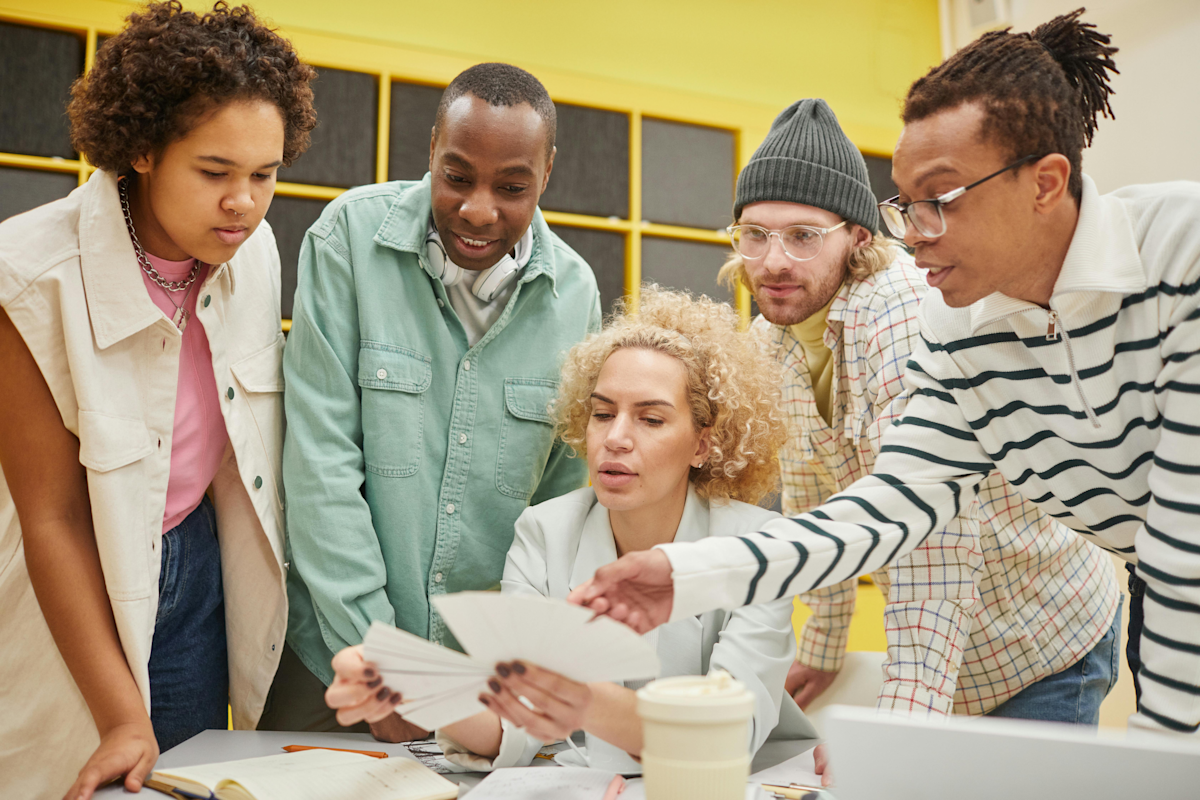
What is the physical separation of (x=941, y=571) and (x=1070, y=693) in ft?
1.92

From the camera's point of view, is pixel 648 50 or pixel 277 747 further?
pixel 648 50

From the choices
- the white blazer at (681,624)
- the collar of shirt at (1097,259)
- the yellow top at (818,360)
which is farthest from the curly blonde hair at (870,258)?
the collar of shirt at (1097,259)

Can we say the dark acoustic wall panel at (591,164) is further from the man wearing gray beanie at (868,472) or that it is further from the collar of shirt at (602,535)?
the collar of shirt at (602,535)

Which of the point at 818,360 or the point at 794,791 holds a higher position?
the point at 818,360

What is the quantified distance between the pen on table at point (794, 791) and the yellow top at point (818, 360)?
1.00 metres

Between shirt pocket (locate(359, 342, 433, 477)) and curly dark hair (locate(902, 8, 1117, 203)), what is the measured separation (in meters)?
1.03

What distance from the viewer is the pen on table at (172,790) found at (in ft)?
3.93

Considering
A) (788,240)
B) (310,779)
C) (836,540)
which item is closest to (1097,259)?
(836,540)

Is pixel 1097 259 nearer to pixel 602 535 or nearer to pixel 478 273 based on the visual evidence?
pixel 602 535

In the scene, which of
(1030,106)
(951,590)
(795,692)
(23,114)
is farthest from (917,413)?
(23,114)

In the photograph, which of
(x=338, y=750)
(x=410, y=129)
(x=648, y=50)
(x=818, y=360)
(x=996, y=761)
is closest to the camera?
(x=996, y=761)

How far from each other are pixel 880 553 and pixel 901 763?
573 mm

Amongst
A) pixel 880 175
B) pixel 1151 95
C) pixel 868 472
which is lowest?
pixel 868 472

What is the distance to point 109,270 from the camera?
5.04ft
